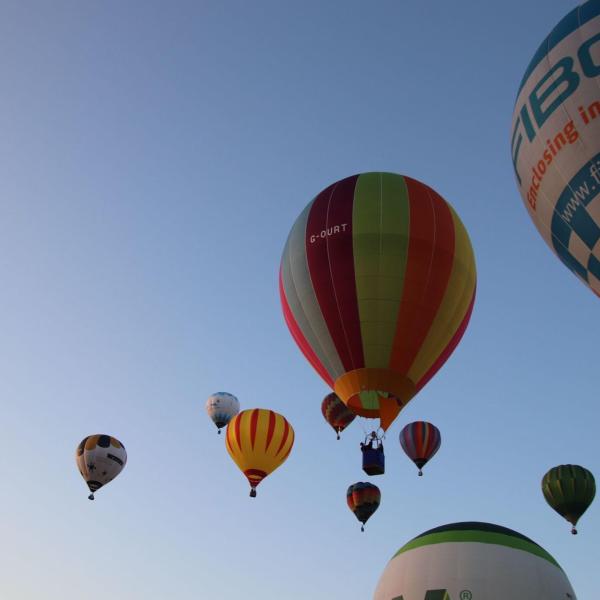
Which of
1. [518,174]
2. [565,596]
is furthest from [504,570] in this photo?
[518,174]

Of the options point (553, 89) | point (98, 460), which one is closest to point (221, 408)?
point (98, 460)

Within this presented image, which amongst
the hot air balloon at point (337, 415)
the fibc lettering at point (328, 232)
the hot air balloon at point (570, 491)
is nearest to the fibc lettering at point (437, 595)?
the fibc lettering at point (328, 232)

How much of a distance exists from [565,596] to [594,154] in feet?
32.2

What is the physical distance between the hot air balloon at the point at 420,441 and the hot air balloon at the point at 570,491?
4.31 meters

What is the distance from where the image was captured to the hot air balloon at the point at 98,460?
1128 inches

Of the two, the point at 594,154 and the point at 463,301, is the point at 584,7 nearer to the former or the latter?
the point at 594,154

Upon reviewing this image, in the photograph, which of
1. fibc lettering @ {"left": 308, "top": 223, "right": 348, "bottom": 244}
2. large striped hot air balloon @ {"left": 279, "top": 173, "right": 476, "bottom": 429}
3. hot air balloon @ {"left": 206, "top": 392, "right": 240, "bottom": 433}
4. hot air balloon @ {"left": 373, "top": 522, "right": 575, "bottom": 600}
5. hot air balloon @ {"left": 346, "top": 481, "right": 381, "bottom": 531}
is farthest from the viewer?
hot air balloon @ {"left": 206, "top": 392, "right": 240, "bottom": 433}

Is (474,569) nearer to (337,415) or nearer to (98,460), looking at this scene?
(337,415)

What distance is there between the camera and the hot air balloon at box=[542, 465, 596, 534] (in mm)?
24344

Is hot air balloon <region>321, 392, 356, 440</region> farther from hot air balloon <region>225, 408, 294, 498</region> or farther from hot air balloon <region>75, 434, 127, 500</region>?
hot air balloon <region>75, 434, 127, 500</region>

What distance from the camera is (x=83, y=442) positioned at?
2945cm

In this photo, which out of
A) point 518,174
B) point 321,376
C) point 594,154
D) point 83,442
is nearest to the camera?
point 594,154

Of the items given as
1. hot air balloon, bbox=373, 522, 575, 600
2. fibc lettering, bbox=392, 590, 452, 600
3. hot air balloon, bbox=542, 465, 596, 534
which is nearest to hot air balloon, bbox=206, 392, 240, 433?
hot air balloon, bbox=542, 465, 596, 534

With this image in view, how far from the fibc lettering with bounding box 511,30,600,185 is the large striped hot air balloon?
4155mm
